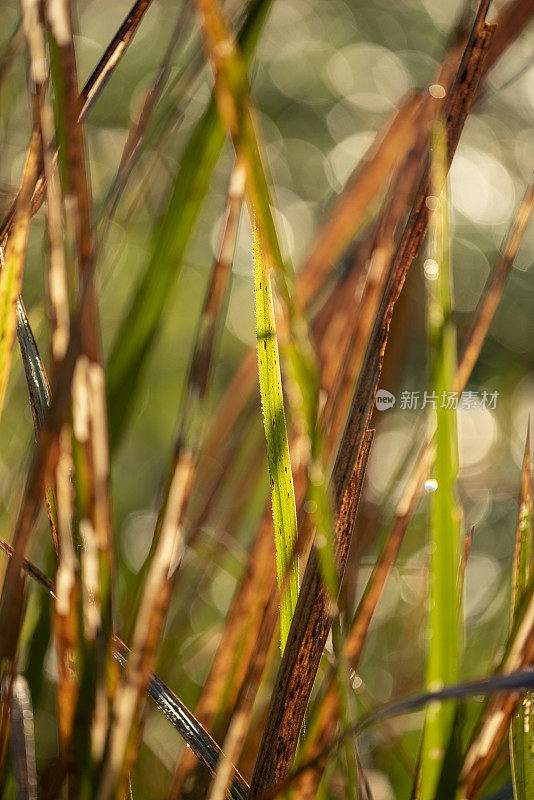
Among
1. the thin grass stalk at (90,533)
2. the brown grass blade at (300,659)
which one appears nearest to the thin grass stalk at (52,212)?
the thin grass stalk at (90,533)

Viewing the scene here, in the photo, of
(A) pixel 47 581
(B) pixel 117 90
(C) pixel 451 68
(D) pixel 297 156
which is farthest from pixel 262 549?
(D) pixel 297 156

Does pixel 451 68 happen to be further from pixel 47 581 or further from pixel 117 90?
pixel 117 90

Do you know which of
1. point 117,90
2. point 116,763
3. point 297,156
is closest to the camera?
point 116,763

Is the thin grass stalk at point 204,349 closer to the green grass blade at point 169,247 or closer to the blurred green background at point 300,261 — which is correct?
the green grass blade at point 169,247

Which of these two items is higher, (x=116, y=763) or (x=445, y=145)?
(x=445, y=145)

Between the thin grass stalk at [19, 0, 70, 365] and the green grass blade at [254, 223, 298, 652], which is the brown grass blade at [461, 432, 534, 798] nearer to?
the green grass blade at [254, 223, 298, 652]

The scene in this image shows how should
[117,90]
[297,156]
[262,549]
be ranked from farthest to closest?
1. [297,156]
2. [117,90]
3. [262,549]
